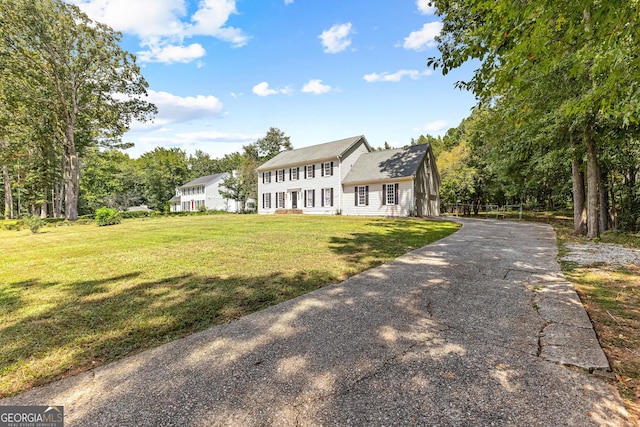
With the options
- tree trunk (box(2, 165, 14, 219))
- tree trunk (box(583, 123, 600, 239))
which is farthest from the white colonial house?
tree trunk (box(2, 165, 14, 219))

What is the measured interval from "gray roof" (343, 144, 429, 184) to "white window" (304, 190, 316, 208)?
Result: 3551mm

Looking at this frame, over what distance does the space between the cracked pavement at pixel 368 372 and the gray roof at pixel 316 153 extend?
21603 mm

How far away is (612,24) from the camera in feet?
11.1

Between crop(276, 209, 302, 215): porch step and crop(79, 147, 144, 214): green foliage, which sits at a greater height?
crop(79, 147, 144, 214): green foliage

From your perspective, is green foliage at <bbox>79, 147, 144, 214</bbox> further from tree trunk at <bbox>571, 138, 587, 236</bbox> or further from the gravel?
tree trunk at <bbox>571, 138, 587, 236</bbox>

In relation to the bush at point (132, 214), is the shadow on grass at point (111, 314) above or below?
below

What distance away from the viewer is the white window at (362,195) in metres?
23.1

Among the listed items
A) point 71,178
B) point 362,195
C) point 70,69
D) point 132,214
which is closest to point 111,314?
point 362,195

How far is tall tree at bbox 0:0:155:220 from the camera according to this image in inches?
707

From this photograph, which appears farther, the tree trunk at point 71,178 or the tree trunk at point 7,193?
the tree trunk at point 7,193

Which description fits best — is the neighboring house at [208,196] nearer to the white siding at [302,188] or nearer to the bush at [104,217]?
the white siding at [302,188]

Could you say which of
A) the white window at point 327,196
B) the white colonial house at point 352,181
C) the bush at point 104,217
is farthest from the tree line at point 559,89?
the bush at point 104,217

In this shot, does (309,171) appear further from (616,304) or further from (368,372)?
(368,372)

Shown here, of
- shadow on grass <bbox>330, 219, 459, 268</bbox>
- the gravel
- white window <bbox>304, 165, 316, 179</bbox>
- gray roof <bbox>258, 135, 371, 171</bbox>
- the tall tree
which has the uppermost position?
the tall tree
